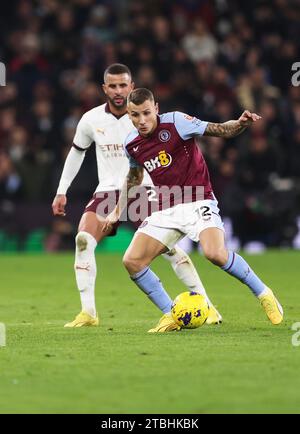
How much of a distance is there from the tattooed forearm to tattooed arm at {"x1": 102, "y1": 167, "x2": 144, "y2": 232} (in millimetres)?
852

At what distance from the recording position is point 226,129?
9117 millimetres

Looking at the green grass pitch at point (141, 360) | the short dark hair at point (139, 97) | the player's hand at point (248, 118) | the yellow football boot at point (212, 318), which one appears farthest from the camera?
the yellow football boot at point (212, 318)

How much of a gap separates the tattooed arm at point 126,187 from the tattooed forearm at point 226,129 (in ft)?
2.80

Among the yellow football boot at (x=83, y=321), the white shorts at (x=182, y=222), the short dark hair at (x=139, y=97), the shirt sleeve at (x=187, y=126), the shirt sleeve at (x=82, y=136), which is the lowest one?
the yellow football boot at (x=83, y=321)

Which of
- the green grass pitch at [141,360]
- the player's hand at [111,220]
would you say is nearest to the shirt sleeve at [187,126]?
the player's hand at [111,220]

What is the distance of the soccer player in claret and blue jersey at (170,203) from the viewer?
931cm

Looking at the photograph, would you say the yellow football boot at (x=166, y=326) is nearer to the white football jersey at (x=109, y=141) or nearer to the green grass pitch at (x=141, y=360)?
the green grass pitch at (x=141, y=360)

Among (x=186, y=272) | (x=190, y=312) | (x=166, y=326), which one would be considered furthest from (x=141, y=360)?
(x=186, y=272)

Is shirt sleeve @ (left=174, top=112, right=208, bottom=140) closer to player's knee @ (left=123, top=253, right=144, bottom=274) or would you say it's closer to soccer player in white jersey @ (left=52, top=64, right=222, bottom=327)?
soccer player in white jersey @ (left=52, top=64, right=222, bottom=327)

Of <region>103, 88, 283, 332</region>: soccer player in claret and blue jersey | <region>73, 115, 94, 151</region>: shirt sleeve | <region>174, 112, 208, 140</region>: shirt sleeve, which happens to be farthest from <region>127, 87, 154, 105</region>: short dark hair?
<region>73, 115, 94, 151</region>: shirt sleeve

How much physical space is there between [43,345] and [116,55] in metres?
12.4

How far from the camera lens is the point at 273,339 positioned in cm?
853

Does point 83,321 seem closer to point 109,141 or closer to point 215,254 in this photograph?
point 215,254
